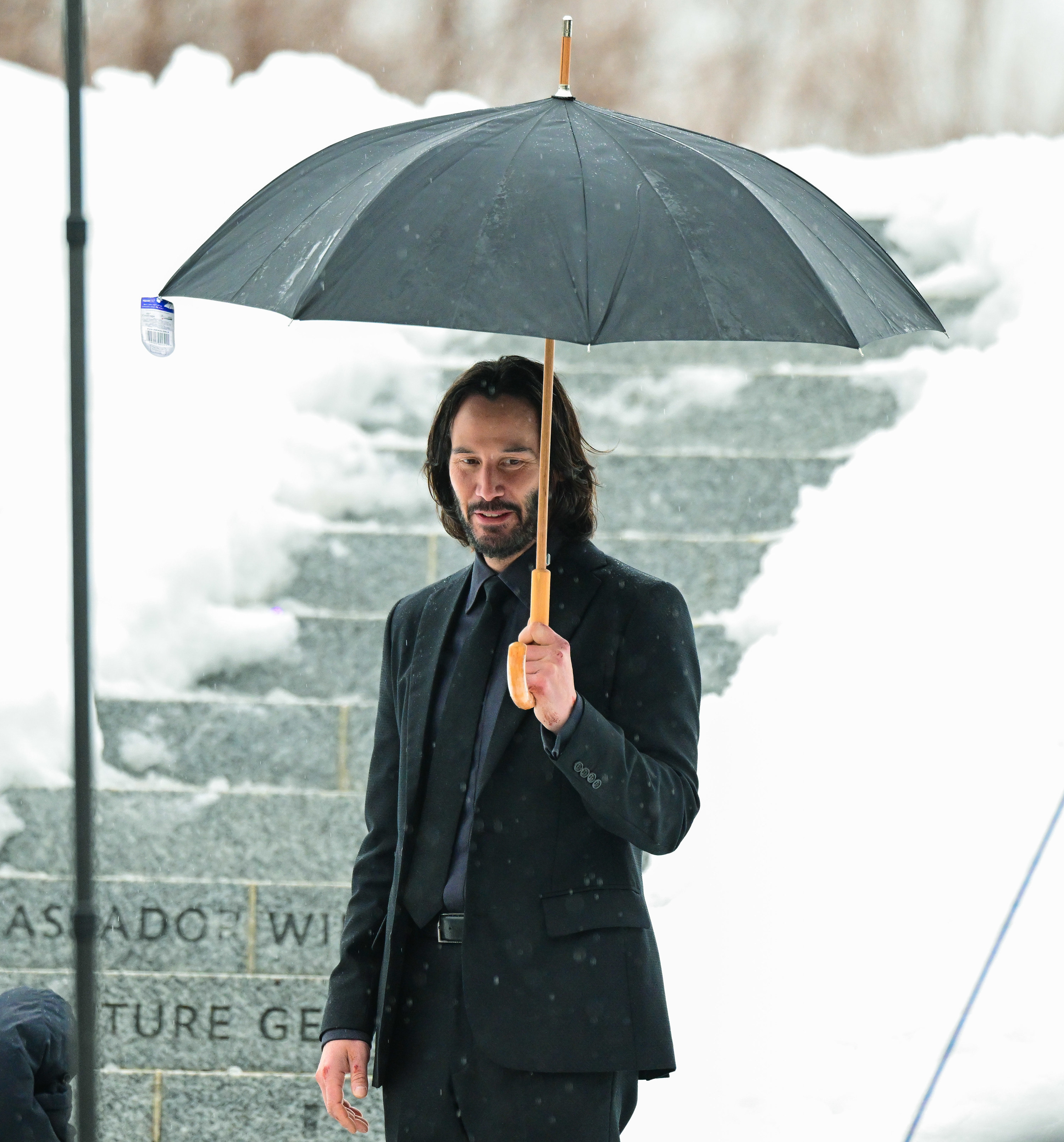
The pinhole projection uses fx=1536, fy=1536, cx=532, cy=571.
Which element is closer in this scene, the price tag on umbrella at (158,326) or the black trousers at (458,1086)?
the black trousers at (458,1086)

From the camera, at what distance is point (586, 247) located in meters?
2.00

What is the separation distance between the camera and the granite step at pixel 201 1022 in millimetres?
4344

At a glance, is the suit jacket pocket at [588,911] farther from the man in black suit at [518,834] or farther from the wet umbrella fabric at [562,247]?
the wet umbrella fabric at [562,247]

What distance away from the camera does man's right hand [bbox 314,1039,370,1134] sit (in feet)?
7.75

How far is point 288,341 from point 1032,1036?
2.93 meters

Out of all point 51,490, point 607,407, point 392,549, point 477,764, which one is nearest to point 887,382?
point 607,407

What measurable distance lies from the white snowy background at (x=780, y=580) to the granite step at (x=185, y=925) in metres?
0.28

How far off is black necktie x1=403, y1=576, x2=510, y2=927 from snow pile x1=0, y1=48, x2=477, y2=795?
229 cm

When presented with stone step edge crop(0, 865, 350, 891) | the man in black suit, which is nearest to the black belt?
the man in black suit

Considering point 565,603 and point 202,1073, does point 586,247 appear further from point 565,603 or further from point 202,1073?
point 202,1073

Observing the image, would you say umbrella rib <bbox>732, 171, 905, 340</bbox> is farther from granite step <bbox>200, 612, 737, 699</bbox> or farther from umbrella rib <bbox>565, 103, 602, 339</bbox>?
granite step <bbox>200, 612, 737, 699</bbox>

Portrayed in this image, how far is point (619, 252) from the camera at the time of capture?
201cm

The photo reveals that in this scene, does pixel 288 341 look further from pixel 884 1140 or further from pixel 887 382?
pixel 884 1140

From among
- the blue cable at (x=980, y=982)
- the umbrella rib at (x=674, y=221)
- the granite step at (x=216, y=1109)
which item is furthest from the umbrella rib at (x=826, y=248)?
the granite step at (x=216, y=1109)
